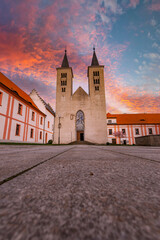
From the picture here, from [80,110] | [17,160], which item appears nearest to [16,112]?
[80,110]

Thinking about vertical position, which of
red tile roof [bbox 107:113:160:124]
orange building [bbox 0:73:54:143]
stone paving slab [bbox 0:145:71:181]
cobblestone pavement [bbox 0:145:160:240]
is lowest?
stone paving slab [bbox 0:145:71:181]

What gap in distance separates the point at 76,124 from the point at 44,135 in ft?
19.9

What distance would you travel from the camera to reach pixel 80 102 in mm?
22094

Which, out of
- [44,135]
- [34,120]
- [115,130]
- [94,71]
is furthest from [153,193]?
[115,130]

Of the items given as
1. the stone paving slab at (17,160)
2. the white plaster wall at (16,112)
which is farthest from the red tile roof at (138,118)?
the stone paving slab at (17,160)

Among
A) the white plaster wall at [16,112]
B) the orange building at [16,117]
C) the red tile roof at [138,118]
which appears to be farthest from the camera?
the red tile roof at [138,118]

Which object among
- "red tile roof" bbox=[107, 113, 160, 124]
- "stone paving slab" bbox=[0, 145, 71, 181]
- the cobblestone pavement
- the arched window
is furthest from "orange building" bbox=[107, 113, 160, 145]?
the cobblestone pavement

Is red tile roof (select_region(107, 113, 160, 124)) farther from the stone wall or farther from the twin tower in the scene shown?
the stone wall

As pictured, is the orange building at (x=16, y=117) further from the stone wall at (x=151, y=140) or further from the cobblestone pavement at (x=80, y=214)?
the stone wall at (x=151, y=140)

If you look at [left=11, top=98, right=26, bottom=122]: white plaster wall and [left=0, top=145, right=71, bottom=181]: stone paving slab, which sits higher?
[left=11, top=98, right=26, bottom=122]: white plaster wall

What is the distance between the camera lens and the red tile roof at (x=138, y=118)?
29.4 m

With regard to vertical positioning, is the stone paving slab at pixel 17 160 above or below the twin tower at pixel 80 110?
below

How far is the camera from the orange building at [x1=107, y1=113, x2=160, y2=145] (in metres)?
27.5

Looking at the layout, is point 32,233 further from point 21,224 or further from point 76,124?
point 76,124
